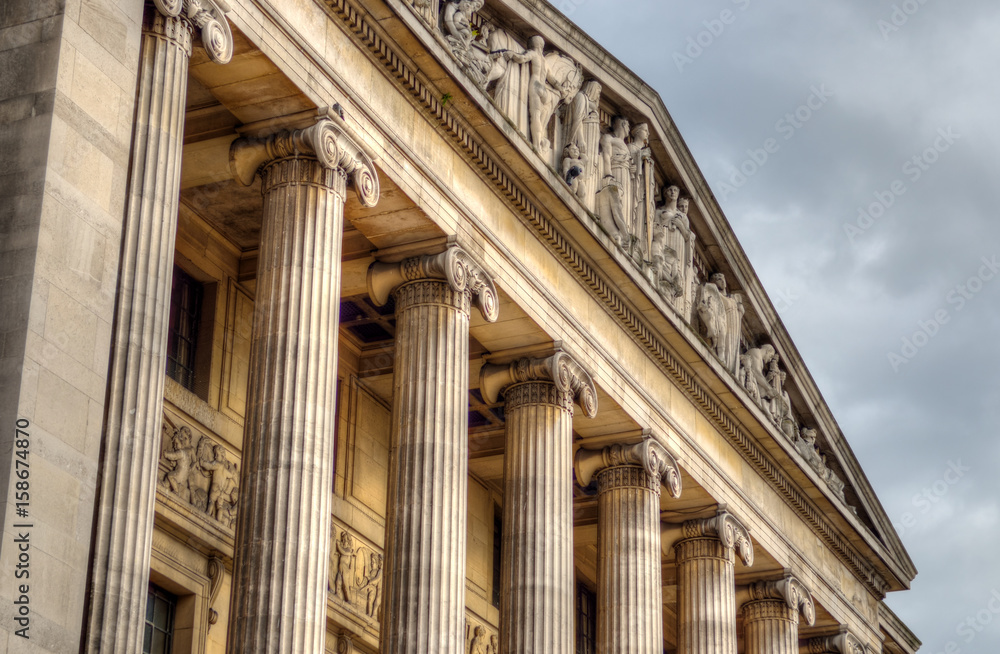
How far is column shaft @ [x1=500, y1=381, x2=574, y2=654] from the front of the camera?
1141 inches

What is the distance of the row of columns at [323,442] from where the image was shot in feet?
62.9

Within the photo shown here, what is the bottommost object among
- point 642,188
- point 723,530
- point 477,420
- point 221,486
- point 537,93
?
point 221,486

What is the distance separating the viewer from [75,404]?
18.2 m

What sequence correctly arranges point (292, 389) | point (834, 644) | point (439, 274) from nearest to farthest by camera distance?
point (292, 389)
point (439, 274)
point (834, 644)

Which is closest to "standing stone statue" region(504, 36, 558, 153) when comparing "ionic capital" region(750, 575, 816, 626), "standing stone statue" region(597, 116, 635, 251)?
"standing stone statue" region(597, 116, 635, 251)

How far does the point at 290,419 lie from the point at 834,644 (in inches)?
961

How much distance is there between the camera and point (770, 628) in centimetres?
3975

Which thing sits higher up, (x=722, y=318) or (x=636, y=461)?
(x=722, y=318)

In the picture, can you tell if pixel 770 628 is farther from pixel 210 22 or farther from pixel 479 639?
pixel 210 22

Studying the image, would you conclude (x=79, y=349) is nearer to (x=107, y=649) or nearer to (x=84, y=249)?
(x=84, y=249)

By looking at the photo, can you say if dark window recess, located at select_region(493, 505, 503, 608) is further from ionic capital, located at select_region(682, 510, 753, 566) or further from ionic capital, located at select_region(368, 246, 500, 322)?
ionic capital, located at select_region(368, 246, 500, 322)

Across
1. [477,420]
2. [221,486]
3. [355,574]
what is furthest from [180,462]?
[477,420]

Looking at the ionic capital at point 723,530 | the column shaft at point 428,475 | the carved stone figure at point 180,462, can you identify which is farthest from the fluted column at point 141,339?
the ionic capital at point 723,530

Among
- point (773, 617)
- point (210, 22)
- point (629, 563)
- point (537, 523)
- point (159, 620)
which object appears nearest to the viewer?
point (210, 22)
